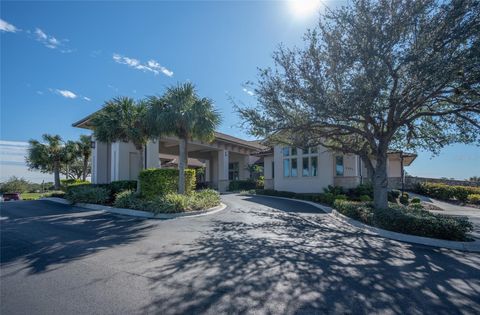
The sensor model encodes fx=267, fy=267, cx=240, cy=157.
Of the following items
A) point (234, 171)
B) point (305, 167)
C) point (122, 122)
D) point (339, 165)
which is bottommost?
point (234, 171)

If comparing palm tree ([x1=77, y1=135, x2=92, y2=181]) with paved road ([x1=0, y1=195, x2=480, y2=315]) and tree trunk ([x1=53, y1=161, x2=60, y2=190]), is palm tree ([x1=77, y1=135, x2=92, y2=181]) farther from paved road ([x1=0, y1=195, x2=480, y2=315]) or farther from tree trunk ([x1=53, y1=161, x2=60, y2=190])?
paved road ([x1=0, y1=195, x2=480, y2=315])

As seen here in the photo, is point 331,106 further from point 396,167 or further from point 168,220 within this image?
point 396,167

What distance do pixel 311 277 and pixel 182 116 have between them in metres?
11.2

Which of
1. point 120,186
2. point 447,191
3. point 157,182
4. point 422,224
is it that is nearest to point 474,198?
point 447,191

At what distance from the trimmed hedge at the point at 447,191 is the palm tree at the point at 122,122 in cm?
2259

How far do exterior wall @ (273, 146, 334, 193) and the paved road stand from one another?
1122 cm

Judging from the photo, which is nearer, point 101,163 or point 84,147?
point 101,163

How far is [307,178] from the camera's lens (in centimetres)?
2092

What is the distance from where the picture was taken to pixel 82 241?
Result: 7.52m

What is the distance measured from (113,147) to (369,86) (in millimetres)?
19325

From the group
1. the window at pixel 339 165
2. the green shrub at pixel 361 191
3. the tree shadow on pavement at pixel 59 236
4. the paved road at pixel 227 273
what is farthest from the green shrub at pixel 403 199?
the tree shadow on pavement at pixel 59 236

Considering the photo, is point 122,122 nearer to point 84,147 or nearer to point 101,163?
point 101,163

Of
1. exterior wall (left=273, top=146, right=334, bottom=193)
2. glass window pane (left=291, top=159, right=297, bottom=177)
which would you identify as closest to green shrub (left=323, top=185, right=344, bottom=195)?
exterior wall (left=273, top=146, right=334, bottom=193)

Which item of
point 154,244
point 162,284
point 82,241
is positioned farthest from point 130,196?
point 162,284
